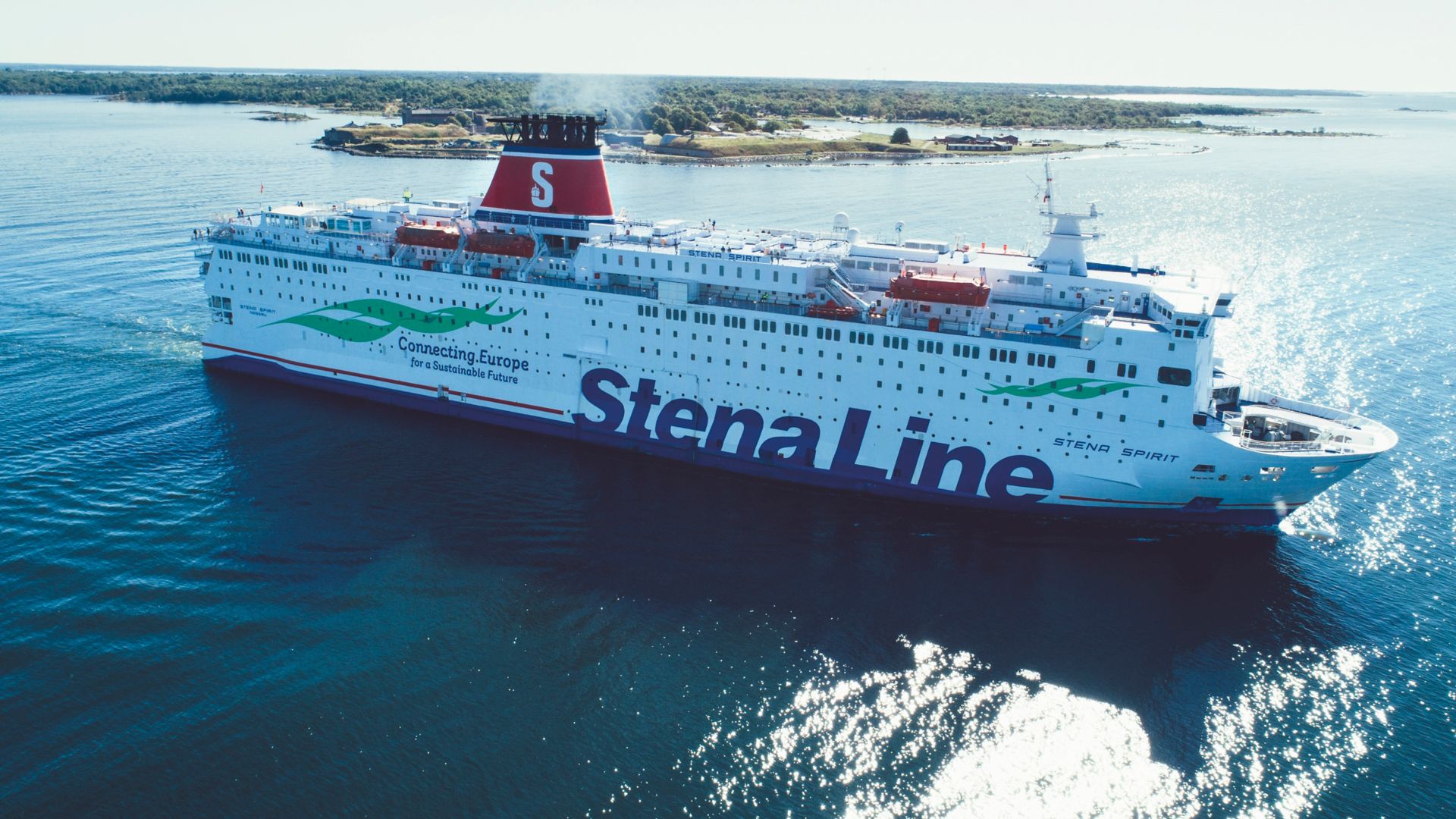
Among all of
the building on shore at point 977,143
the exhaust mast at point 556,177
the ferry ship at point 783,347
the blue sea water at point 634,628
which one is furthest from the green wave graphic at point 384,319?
the building on shore at point 977,143

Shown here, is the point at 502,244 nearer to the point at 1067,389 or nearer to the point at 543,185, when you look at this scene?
the point at 543,185

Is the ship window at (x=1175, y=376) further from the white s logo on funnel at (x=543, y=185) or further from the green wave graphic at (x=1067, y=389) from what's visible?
the white s logo on funnel at (x=543, y=185)

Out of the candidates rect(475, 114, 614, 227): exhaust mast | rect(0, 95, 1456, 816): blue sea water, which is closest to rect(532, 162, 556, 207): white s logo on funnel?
rect(475, 114, 614, 227): exhaust mast

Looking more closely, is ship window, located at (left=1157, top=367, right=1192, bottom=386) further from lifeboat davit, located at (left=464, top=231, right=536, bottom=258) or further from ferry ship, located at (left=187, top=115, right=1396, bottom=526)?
lifeboat davit, located at (left=464, top=231, right=536, bottom=258)

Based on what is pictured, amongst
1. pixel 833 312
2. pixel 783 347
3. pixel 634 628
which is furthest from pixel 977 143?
pixel 634 628

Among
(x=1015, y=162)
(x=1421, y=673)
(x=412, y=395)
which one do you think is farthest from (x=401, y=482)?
(x=1015, y=162)

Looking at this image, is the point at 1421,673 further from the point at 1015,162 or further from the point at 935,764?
the point at 1015,162

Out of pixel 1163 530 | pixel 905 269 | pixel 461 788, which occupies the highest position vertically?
pixel 905 269
